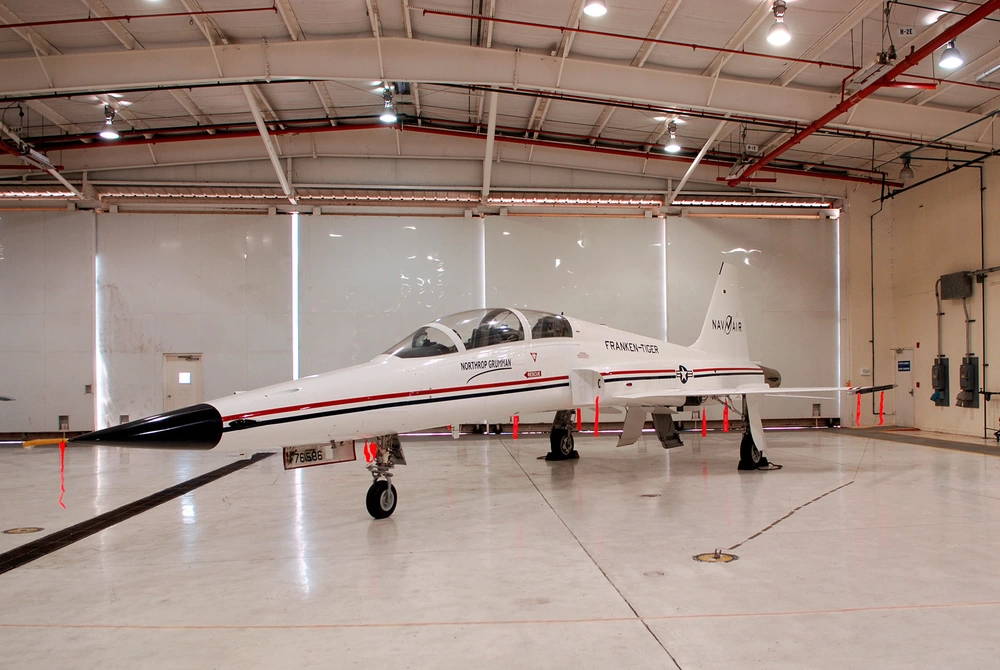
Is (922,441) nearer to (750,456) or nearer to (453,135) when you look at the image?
(750,456)

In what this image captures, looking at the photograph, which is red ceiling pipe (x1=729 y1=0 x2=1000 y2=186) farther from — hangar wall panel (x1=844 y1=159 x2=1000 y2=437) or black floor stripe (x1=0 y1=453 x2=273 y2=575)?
black floor stripe (x1=0 y1=453 x2=273 y2=575)

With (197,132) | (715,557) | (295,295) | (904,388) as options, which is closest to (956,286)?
(904,388)

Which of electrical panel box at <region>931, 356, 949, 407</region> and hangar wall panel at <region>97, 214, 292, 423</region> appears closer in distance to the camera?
electrical panel box at <region>931, 356, 949, 407</region>

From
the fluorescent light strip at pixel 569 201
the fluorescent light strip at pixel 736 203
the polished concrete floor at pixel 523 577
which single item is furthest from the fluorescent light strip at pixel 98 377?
the fluorescent light strip at pixel 736 203

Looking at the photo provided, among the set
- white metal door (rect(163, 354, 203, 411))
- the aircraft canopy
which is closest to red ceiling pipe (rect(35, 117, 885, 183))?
white metal door (rect(163, 354, 203, 411))

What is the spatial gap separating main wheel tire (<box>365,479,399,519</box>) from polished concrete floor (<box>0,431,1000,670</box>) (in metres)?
0.15

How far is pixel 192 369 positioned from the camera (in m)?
16.2

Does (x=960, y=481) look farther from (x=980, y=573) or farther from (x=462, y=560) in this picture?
(x=462, y=560)

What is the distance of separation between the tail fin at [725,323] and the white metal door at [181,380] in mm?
11954

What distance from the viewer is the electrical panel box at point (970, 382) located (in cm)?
1422

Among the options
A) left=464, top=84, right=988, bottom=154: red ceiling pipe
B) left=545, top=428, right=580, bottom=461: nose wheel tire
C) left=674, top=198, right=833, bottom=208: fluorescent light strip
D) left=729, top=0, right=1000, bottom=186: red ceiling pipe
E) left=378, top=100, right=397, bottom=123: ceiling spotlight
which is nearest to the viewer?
left=729, top=0, right=1000, bottom=186: red ceiling pipe

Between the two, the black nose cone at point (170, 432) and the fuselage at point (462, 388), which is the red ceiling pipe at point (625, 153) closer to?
the fuselage at point (462, 388)

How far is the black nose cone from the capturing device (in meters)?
4.90

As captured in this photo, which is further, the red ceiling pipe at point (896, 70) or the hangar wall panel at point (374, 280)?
the hangar wall panel at point (374, 280)
